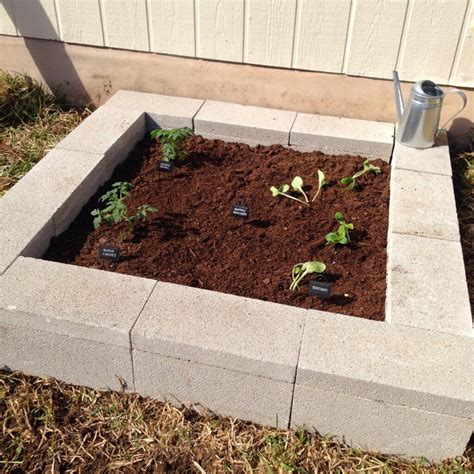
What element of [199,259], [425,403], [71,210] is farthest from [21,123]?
[425,403]

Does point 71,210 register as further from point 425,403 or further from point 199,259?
point 425,403

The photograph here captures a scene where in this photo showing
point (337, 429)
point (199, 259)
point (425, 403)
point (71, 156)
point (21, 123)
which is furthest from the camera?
point (21, 123)

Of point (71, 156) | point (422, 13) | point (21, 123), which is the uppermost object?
point (422, 13)

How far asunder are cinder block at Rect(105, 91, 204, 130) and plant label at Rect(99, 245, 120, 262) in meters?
1.34

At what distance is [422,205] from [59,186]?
1.85 m

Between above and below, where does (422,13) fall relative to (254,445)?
above

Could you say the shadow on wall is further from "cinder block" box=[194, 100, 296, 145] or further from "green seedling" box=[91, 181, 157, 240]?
"green seedling" box=[91, 181, 157, 240]

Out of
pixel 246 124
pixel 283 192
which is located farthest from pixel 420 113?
pixel 246 124

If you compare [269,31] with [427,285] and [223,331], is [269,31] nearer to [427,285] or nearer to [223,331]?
[427,285]

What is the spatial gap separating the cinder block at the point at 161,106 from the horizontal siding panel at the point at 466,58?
162 cm

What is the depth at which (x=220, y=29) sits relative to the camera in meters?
3.70

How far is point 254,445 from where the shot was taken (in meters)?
2.18

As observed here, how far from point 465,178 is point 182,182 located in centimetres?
171

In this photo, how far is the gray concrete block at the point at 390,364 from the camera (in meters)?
1.98
